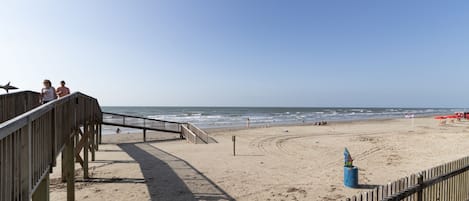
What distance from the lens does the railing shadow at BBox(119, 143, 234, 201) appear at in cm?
823

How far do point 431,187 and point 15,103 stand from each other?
931 centimetres

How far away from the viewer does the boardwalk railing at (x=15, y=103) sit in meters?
6.56

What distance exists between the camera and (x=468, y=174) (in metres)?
6.24

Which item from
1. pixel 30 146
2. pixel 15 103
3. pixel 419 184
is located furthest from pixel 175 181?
pixel 419 184

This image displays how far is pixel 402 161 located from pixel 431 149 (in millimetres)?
4086

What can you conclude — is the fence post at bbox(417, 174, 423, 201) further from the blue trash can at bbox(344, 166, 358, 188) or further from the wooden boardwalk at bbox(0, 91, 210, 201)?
the wooden boardwalk at bbox(0, 91, 210, 201)

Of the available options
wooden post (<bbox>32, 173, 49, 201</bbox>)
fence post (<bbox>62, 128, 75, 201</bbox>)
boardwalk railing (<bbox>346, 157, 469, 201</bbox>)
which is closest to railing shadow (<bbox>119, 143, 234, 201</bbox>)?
fence post (<bbox>62, 128, 75, 201</bbox>)

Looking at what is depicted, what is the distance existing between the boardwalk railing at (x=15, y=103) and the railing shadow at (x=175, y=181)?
3970 mm

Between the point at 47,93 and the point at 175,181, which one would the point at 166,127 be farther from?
the point at 47,93

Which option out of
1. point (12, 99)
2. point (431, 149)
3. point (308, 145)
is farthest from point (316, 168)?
point (12, 99)

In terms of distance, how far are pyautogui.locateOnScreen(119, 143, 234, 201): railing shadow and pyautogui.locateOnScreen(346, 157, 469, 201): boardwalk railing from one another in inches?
177

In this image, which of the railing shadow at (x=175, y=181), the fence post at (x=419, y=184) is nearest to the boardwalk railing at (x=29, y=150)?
the railing shadow at (x=175, y=181)

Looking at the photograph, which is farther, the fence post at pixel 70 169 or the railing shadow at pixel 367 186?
the railing shadow at pixel 367 186

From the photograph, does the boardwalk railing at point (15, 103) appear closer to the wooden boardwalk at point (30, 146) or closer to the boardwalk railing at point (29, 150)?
the wooden boardwalk at point (30, 146)
